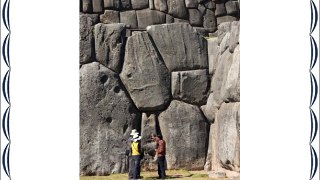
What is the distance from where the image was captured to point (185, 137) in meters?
17.9

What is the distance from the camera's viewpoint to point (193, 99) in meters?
18.1

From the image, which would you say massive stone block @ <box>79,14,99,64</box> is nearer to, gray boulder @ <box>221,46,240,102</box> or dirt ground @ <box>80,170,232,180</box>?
dirt ground @ <box>80,170,232,180</box>

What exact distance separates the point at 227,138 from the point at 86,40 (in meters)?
3.62

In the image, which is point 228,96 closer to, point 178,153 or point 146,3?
point 178,153

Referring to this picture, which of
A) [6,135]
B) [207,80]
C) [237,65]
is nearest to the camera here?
[6,135]

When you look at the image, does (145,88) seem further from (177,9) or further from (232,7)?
(232,7)

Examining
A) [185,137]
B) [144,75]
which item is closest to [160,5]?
[144,75]

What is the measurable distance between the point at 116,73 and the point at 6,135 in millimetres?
7009

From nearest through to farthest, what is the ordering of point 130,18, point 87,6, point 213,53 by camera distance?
point 213,53, point 87,6, point 130,18

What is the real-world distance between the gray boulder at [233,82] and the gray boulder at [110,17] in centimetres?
310

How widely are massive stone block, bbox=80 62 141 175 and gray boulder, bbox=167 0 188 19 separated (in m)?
2.07

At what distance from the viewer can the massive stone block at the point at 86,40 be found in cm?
1770

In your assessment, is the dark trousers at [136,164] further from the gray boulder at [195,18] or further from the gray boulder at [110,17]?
the gray boulder at [195,18]

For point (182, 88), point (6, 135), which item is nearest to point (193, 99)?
point (182, 88)
